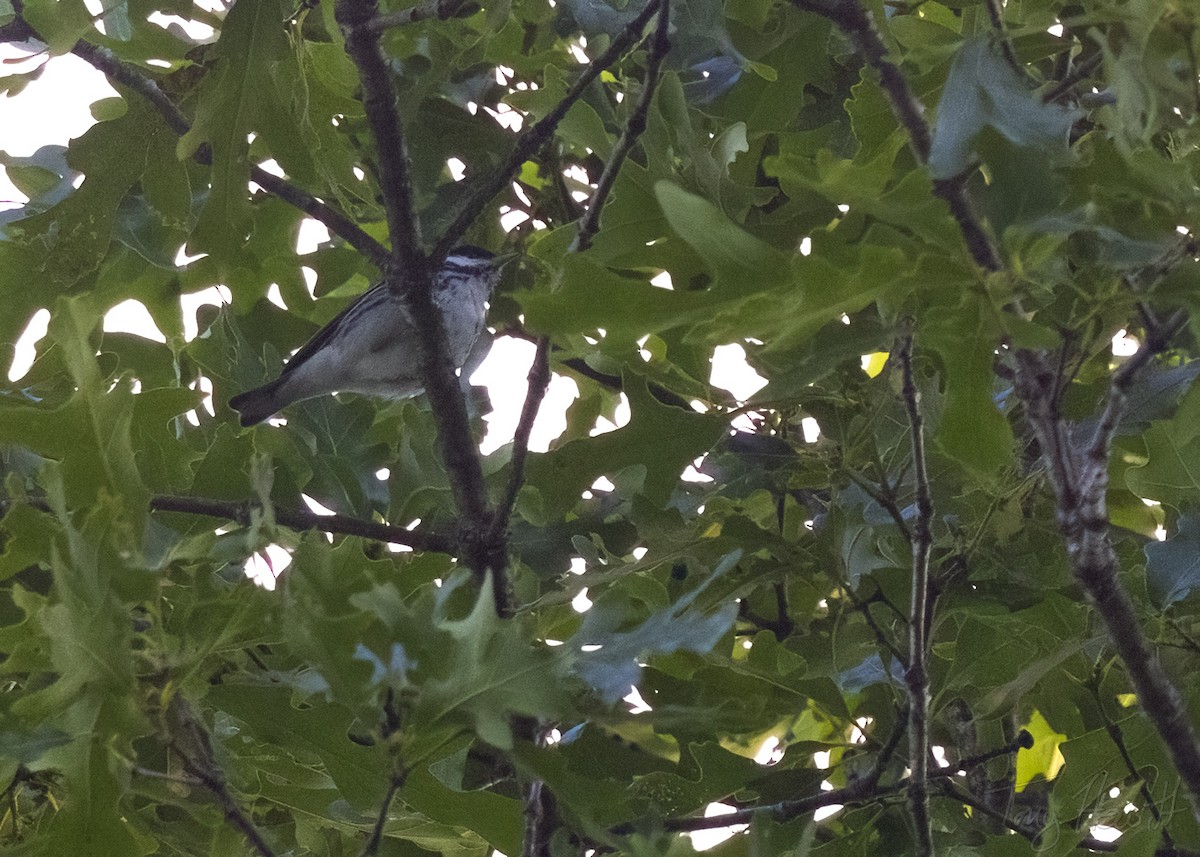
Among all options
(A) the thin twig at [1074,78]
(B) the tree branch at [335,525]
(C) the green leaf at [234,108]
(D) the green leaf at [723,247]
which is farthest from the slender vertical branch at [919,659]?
(C) the green leaf at [234,108]

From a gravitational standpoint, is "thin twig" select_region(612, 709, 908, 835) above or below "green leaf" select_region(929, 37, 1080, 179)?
below

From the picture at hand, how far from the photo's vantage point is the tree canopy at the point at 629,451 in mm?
1026

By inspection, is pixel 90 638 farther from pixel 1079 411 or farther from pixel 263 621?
pixel 1079 411

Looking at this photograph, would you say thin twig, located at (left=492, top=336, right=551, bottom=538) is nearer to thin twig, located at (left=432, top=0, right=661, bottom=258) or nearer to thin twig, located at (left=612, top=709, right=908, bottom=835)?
thin twig, located at (left=432, top=0, right=661, bottom=258)

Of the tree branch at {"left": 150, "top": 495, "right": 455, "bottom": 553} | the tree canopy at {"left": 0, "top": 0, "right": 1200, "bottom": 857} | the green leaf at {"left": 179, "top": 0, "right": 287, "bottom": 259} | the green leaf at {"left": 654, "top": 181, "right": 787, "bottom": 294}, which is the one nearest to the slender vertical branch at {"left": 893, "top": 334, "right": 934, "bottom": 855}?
the tree canopy at {"left": 0, "top": 0, "right": 1200, "bottom": 857}

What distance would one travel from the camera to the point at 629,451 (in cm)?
162

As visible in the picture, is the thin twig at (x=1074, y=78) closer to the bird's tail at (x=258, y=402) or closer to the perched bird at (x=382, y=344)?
the bird's tail at (x=258, y=402)

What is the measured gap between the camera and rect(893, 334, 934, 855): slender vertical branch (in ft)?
4.68

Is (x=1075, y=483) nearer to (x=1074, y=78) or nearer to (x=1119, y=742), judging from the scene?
(x=1074, y=78)

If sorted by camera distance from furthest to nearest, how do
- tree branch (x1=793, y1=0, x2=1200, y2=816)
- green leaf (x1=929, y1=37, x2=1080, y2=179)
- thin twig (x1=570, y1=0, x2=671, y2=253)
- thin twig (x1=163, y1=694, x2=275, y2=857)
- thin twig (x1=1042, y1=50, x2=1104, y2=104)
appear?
thin twig (x1=570, y1=0, x2=671, y2=253) < thin twig (x1=1042, y1=50, x2=1104, y2=104) < thin twig (x1=163, y1=694, x2=275, y2=857) < tree branch (x1=793, y1=0, x2=1200, y2=816) < green leaf (x1=929, y1=37, x2=1080, y2=179)

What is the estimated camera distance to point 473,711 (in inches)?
42.2

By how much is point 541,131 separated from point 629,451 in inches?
16.2

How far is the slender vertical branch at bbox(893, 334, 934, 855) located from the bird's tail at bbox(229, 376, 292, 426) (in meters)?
1.18

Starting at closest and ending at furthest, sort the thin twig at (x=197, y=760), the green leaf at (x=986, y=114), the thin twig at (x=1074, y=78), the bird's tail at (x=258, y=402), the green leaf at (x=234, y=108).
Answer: the green leaf at (x=986, y=114)
the thin twig at (x=197, y=760)
the thin twig at (x=1074, y=78)
the green leaf at (x=234, y=108)
the bird's tail at (x=258, y=402)
